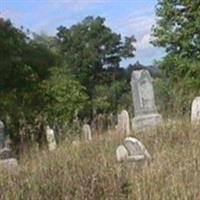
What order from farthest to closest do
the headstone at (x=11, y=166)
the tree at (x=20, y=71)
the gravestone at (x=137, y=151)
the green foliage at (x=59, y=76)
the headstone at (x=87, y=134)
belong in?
the tree at (x=20, y=71) < the green foliage at (x=59, y=76) < the headstone at (x=87, y=134) < the headstone at (x=11, y=166) < the gravestone at (x=137, y=151)

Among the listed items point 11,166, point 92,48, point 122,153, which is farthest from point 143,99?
point 92,48

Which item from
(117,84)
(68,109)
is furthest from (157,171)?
(117,84)

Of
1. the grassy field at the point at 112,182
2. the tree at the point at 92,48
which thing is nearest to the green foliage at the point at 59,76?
the tree at the point at 92,48

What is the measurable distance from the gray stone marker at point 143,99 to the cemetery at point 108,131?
0.09 feet

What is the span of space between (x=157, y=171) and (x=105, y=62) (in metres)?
74.9

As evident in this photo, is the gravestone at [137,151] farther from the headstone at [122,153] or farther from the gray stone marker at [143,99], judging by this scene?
the gray stone marker at [143,99]

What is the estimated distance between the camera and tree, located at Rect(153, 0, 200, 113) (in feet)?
108

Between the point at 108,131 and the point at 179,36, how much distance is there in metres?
20.8

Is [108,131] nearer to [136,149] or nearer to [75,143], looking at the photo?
[75,143]

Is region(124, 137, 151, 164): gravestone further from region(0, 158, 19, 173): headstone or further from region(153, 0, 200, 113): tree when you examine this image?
region(153, 0, 200, 113): tree

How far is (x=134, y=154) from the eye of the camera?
779cm

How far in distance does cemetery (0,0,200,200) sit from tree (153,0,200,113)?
49 mm

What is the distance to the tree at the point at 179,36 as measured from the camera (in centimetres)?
3284

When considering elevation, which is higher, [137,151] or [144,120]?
[144,120]
